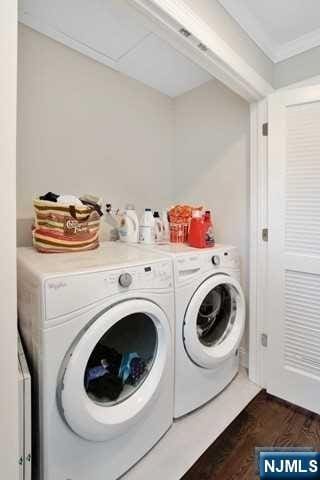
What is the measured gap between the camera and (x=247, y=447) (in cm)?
138

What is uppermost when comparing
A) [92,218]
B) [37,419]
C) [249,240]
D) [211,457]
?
[92,218]

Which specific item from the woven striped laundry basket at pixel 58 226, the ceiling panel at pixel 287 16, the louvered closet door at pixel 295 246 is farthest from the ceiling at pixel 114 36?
the woven striped laundry basket at pixel 58 226

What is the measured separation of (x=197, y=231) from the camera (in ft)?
5.66

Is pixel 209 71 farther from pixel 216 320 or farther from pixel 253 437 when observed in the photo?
pixel 253 437

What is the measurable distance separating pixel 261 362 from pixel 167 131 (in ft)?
6.80

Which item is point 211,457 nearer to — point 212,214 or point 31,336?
point 31,336

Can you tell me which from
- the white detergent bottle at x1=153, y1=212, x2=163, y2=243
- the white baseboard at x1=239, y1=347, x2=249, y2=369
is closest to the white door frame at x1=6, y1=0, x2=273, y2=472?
the white baseboard at x1=239, y1=347, x2=249, y2=369

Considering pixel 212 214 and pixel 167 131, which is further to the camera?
pixel 167 131

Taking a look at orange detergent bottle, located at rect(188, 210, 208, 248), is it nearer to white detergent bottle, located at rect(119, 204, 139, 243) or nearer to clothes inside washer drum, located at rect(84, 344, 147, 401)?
white detergent bottle, located at rect(119, 204, 139, 243)

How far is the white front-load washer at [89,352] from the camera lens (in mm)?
942

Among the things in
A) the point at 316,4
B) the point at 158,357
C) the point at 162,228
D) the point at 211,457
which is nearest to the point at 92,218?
the point at 162,228

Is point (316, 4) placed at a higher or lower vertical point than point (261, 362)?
higher

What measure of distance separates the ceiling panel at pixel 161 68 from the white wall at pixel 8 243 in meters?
1.30

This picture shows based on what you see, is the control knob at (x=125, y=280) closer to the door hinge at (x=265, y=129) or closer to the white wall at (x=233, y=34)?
the white wall at (x=233, y=34)
